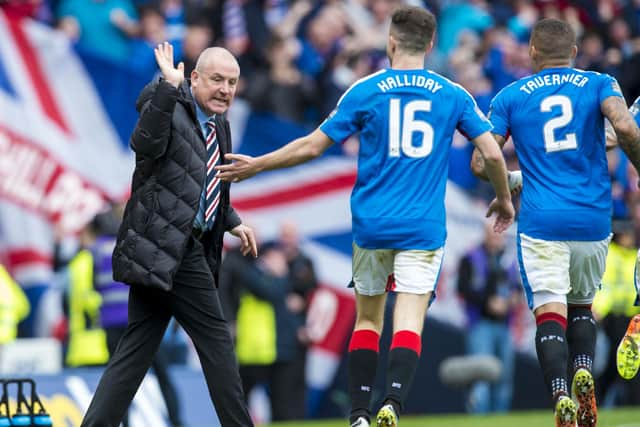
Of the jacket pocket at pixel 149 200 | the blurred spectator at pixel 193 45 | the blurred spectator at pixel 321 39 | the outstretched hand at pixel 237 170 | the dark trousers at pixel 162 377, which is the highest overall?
the blurred spectator at pixel 321 39

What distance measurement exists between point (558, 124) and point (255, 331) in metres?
7.23

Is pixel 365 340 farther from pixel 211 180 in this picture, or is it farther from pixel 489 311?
pixel 489 311

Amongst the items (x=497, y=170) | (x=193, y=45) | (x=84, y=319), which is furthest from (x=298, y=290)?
(x=497, y=170)

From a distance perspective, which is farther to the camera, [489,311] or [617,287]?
[617,287]

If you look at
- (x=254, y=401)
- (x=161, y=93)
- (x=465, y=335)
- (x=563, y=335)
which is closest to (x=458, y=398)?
(x=465, y=335)

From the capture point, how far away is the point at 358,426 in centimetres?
823

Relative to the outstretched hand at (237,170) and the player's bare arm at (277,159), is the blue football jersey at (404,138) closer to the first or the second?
the player's bare arm at (277,159)

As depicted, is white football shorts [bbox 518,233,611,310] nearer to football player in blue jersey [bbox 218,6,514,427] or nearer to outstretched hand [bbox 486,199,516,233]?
outstretched hand [bbox 486,199,516,233]

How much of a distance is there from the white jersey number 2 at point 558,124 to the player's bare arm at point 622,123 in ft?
0.73

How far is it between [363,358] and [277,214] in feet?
24.7

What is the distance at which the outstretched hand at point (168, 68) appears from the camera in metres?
8.04

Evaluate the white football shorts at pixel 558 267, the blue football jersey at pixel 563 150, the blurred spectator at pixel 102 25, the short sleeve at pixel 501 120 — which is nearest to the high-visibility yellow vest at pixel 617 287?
the blurred spectator at pixel 102 25

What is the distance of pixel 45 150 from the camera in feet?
49.3

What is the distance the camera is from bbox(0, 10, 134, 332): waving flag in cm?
1487
